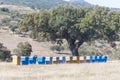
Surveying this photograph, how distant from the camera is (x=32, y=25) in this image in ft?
249

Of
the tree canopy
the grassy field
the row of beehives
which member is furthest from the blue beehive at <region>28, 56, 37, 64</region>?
the tree canopy

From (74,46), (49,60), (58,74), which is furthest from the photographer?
(74,46)

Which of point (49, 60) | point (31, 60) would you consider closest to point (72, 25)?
point (49, 60)

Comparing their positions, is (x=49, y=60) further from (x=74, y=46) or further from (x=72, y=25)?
(x=74, y=46)

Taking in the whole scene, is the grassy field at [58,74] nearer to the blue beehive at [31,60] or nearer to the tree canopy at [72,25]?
the blue beehive at [31,60]

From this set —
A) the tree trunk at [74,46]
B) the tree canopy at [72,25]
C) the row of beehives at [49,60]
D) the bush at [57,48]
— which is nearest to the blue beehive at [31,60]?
the row of beehives at [49,60]

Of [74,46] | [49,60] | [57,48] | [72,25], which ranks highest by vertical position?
[72,25]

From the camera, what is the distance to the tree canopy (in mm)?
75375

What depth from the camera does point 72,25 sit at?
251 feet

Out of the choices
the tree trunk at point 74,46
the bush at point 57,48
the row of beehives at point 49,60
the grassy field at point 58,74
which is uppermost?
the grassy field at point 58,74

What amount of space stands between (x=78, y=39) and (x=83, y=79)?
157ft

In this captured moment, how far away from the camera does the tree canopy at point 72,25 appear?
7538 cm

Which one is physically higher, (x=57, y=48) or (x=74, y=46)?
(x=74, y=46)

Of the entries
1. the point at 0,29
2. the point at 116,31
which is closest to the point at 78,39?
the point at 116,31
